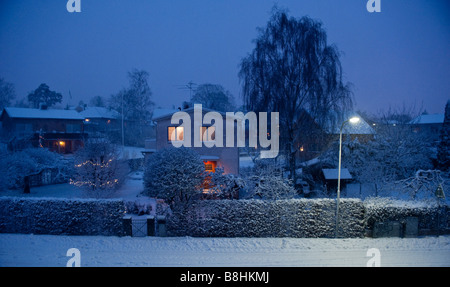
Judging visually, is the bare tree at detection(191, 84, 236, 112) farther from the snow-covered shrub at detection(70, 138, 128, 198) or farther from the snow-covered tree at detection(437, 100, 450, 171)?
the snow-covered tree at detection(437, 100, 450, 171)

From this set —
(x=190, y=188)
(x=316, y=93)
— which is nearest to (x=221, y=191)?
(x=190, y=188)

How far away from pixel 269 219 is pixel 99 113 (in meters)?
41.6

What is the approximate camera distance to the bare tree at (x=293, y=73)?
52.2 feet

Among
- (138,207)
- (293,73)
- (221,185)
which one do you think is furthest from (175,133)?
(293,73)

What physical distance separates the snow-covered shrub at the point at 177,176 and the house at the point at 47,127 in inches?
895

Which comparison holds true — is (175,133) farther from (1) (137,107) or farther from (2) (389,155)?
(1) (137,107)

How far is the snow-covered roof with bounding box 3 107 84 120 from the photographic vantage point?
1279 inches

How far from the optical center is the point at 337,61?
16031mm

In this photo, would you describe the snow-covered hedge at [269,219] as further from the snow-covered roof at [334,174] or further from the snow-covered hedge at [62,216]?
the snow-covered roof at [334,174]

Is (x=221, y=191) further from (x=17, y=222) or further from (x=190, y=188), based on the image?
(x=17, y=222)

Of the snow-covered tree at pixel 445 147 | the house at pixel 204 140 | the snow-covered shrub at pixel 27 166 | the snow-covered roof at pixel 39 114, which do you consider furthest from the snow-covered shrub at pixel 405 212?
the snow-covered roof at pixel 39 114

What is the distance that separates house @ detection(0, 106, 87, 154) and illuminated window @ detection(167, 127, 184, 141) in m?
16.5
